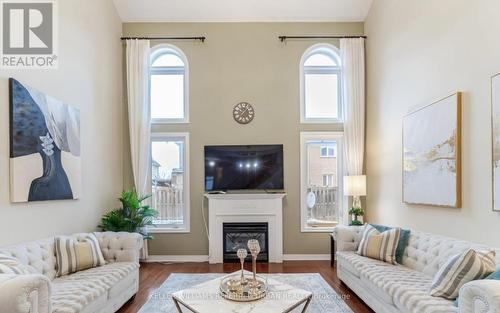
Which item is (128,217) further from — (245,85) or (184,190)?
(245,85)

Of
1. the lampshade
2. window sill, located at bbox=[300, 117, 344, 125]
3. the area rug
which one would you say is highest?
window sill, located at bbox=[300, 117, 344, 125]

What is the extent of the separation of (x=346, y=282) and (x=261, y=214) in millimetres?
1887

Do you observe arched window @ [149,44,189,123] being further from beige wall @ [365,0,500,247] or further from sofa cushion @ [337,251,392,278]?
sofa cushion @ [337,251,392,278]

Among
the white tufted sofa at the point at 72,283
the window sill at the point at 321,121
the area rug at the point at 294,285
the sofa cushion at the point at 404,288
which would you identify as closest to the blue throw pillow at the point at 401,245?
the sofa cushion at the point at 404,288

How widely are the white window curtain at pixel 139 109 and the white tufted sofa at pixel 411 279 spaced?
3.46 metres

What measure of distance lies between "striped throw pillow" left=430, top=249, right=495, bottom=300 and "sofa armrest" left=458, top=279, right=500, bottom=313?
1.32 feet

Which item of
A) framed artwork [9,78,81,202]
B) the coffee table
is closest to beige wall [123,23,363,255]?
framed artwork [9,78,81,202]

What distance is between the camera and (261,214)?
18.5 ft

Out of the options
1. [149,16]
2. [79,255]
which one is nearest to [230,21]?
[149,16]

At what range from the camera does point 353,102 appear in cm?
579

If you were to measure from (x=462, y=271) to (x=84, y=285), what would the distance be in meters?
3.15

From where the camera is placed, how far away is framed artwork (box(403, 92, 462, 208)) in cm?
328

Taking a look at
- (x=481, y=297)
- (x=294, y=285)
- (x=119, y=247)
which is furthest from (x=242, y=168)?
(x=481, y=297)

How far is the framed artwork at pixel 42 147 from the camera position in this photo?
10.4ft
